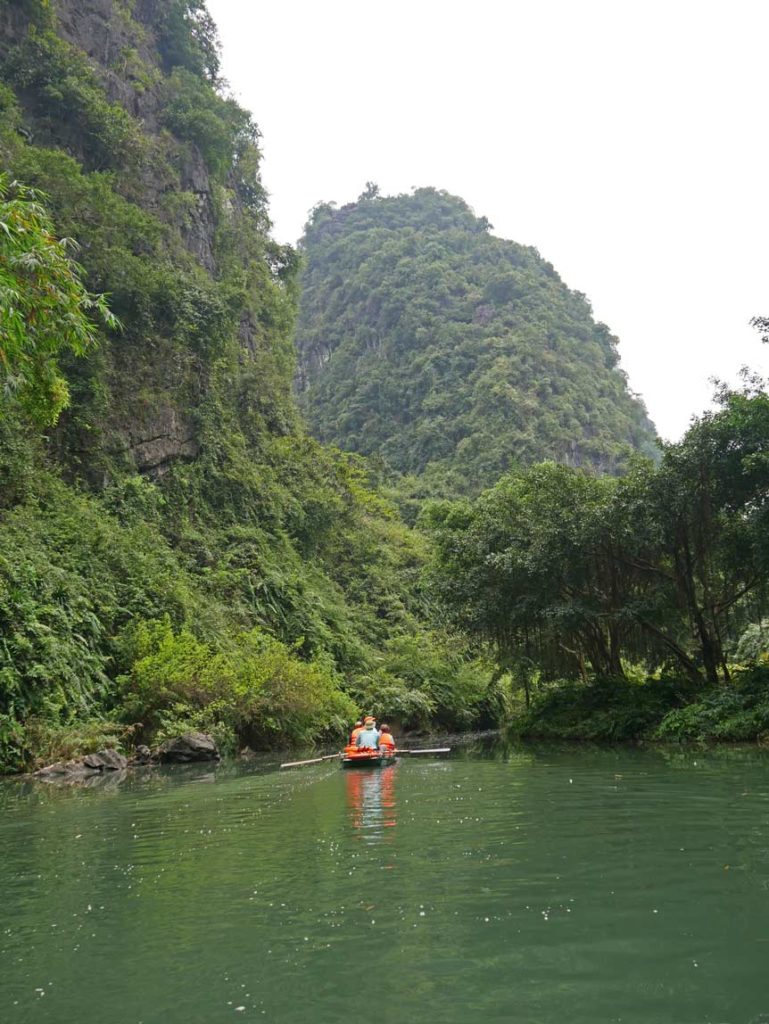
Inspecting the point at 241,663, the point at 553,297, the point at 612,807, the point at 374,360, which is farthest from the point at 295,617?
the point at 553,297

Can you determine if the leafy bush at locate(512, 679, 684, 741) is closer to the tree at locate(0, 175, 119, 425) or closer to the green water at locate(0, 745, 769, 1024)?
the green water at locate(0, 745, 769, 1024)

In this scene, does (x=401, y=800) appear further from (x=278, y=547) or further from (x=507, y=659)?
(x=278, y=547)

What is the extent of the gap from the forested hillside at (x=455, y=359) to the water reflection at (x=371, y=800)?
5174 cm

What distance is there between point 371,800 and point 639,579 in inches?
A: 553

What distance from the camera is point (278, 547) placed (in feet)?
121

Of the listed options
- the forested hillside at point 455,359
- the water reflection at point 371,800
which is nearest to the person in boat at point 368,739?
the water reflection at point 371,800

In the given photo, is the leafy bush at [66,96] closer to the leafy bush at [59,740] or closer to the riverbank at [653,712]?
the leafy bush at [59,740]

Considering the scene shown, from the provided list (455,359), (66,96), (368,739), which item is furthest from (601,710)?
(455,359)

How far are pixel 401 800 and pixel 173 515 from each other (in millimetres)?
22143

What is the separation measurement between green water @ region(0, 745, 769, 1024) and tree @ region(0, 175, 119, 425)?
15.5 ft

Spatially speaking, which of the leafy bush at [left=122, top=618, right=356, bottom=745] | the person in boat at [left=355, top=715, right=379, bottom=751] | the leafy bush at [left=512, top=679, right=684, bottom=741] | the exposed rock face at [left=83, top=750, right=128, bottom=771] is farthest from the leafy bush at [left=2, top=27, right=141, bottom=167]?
the leafy bush at [left=512, top=679, right=684, bottom=741]

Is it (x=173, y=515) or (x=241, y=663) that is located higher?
(x=173, y=515)

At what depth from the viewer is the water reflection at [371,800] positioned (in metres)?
9.52

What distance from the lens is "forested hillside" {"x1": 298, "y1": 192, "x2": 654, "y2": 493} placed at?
74.5 metres
